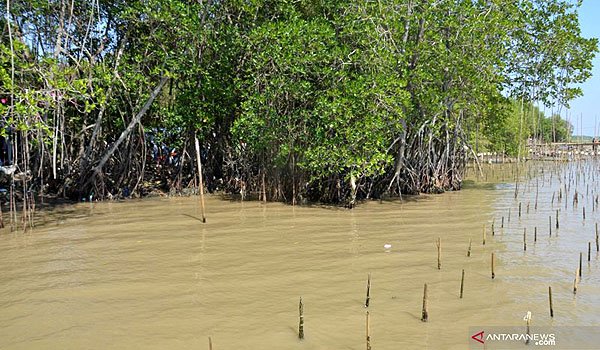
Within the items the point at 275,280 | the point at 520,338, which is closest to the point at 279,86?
the point at 275,280

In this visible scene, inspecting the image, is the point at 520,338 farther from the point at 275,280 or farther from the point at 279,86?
the point at 279,86

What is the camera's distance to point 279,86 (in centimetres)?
837

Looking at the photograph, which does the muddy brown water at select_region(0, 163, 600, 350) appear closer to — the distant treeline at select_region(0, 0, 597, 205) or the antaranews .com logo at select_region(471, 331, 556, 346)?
the antaranews .com logo at select_region(471, 331, 556, 346)

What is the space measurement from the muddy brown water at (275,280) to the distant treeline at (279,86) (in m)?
1.61

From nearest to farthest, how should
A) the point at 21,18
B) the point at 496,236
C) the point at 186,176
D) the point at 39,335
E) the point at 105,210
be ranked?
1. the point at 39,335
2. the point at 496,236
3. the point at 21,18
4. the point at 105,210
5. the point at 186,176

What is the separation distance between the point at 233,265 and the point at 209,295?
90 cm

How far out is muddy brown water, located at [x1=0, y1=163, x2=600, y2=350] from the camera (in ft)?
11.2

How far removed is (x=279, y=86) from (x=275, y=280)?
15.1ft

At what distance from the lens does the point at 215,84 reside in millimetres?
9625

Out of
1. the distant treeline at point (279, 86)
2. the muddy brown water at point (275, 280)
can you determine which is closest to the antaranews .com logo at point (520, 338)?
the muddy brown water at point (275, 280)

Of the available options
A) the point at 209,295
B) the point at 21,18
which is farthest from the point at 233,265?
the point at 21,18

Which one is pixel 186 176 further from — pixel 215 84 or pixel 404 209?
pixel 404 209

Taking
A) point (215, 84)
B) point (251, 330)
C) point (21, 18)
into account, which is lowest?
point (251, 330)

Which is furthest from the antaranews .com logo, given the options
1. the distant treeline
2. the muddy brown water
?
the distant treeline
